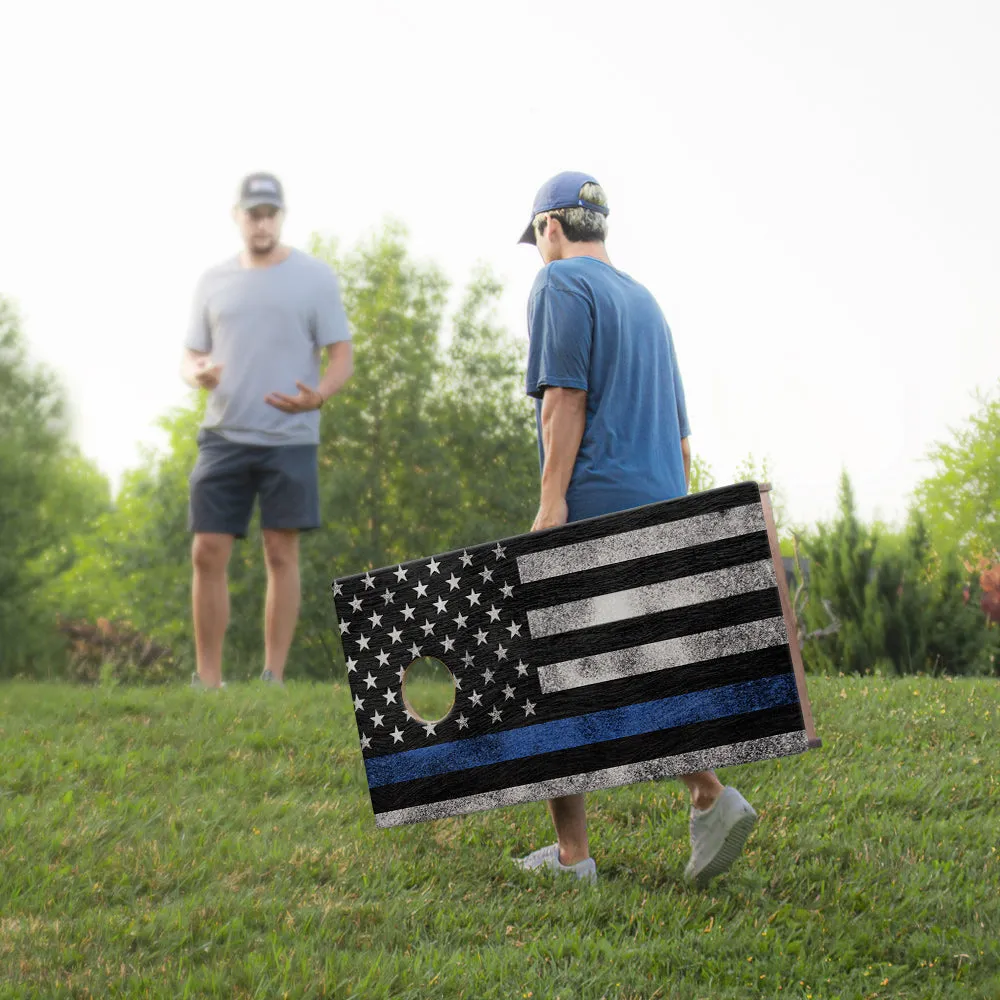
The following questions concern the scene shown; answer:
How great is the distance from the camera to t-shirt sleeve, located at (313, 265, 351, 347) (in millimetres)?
7129

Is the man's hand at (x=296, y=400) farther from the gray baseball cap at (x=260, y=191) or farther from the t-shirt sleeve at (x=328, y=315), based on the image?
the gray baseball cap at (x=260, y=191)

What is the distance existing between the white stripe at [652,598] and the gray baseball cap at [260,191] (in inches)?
172

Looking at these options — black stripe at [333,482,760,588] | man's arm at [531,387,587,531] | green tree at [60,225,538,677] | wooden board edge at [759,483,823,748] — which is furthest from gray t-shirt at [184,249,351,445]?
green tree at [60,225,538,677]

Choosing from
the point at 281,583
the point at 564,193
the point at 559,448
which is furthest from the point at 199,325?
the point at 559,448

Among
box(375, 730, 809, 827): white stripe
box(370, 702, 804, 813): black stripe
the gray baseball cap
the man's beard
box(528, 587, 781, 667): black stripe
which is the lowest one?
box(375, 730, 809, 827): white stripe

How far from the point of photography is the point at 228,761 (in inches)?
211

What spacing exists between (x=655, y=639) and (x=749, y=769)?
7.65ft

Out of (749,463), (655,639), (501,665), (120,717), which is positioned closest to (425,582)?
(501,665)

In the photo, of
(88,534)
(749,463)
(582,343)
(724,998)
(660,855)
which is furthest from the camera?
(749,463)

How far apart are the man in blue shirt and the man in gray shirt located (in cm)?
324

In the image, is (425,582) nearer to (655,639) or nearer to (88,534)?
(655,639)

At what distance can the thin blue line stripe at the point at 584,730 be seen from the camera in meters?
3.34

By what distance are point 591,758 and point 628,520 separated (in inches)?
28.1

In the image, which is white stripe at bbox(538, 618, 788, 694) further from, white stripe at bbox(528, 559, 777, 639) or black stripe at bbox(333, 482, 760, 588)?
black stripe at bbox(333, 482, 760, 588)
